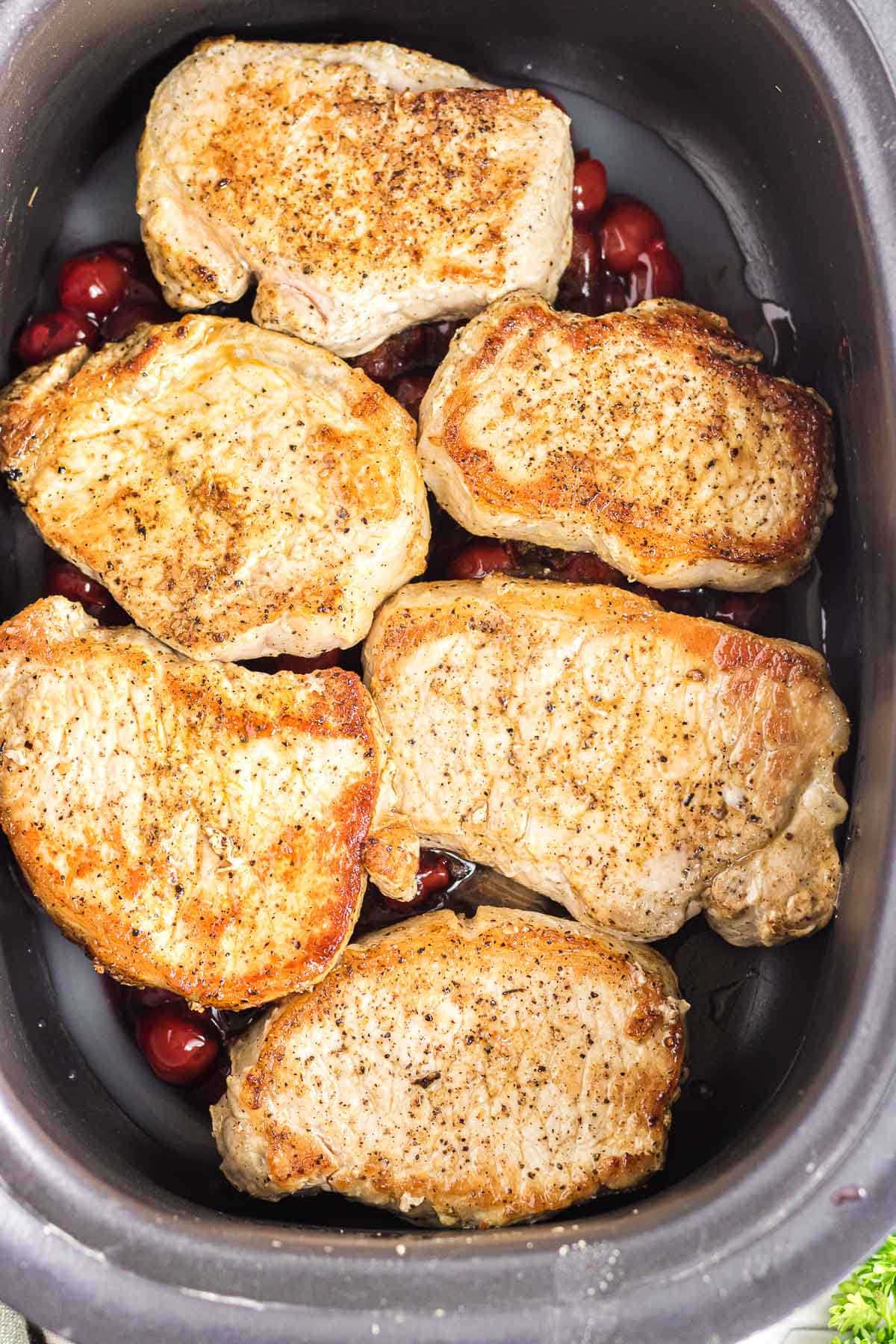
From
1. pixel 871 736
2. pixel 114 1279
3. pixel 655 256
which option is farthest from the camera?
pixel 655 256

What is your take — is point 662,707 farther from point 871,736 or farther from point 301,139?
point 301,139

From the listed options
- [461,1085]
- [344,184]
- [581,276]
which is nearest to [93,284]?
[344,184]

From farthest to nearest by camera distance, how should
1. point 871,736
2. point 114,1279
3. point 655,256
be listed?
1. point 655,256
2. point 871,736
3. point 114,1279

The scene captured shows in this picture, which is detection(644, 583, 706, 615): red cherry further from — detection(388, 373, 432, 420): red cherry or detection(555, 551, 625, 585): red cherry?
detection(388, 373, 432, 420): red cherry

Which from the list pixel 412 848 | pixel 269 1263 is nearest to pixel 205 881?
pixel 412 848

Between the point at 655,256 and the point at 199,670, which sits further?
the point at 655,256

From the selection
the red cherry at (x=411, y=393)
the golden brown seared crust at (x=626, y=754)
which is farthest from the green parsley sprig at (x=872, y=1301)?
the red cherry at (x=411, y=393)

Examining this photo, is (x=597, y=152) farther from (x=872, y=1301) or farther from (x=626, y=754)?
(x=872, y=1301)
